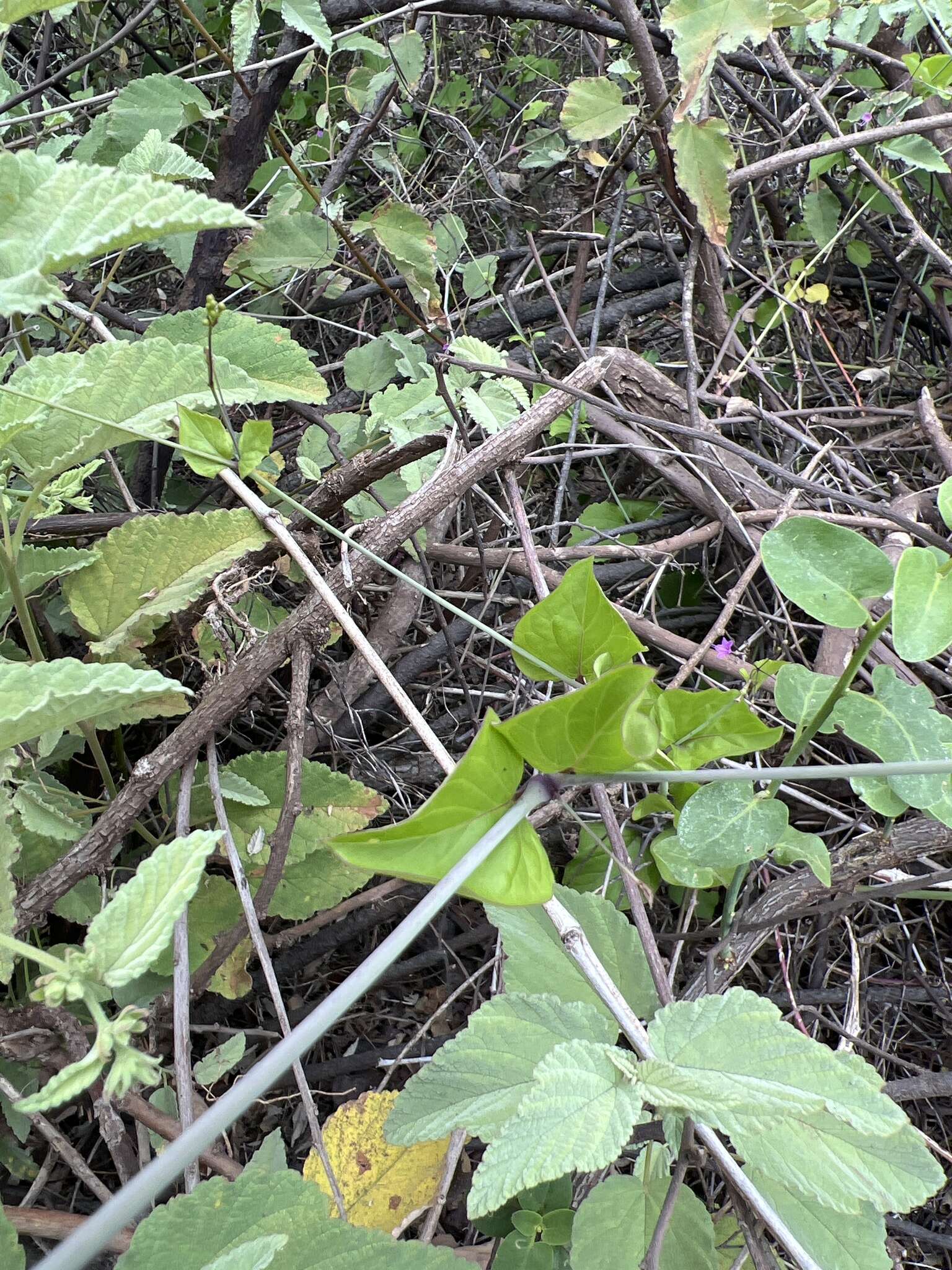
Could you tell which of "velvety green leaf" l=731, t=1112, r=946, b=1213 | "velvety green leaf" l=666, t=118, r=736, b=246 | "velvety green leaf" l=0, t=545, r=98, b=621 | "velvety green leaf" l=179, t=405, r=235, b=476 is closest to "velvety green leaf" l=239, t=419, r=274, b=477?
"velvety green leaf" l=179, t=405, r=235, b=476

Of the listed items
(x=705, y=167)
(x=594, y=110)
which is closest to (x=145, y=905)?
(x=705, y=167)

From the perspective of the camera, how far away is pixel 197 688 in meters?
1.07

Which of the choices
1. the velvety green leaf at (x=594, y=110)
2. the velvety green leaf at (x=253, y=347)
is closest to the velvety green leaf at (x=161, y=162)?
the velvety green leaf at (x=253, y=347)

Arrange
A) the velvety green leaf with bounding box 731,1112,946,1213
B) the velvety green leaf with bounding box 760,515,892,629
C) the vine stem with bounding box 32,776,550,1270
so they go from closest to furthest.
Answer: the vine stem with bounding box 32,776,550,1270, the velvety green leaf with bounding box 731,1112,946,1213, the velvety green leaf with bounding box 760,515,892,629

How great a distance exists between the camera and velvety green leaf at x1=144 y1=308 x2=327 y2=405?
1.01 m

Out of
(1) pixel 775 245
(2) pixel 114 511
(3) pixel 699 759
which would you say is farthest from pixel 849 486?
(2) pixel 114 511

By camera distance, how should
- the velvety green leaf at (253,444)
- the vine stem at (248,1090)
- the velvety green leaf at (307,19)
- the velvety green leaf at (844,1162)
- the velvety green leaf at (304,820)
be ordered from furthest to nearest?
the velvety green leaf at (307,19)
the velvety green leaf at (304,820)
the velvety green leaf at (253,444)
the velvety green leaf at (844,1162)
the vine stem at (248,1090)

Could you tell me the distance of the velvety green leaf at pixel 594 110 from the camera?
1.28 m

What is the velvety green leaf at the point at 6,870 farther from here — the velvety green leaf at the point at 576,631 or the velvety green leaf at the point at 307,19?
the velvety green leaf at the point at 307,19

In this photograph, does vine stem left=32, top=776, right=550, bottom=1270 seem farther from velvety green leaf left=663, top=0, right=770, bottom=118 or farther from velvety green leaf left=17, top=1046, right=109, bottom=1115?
velvety green leaf left=663, top=0, right=770, bottom=118

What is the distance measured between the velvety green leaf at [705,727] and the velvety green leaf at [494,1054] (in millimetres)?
202

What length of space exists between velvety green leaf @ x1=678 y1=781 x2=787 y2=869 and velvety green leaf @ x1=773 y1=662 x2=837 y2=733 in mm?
69

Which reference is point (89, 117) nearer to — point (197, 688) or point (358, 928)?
point (197, 688)

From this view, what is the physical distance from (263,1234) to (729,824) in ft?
1.39
